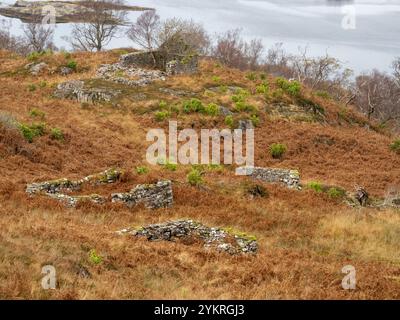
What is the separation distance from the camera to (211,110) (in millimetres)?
37750

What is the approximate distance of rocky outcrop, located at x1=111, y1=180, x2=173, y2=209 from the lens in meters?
19.2

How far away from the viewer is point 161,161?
2888 cm

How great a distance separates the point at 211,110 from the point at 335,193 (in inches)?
620

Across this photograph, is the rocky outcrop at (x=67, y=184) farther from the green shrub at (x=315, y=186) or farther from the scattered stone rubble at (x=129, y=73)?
the scattered stone rubble at (x=129, y=73)

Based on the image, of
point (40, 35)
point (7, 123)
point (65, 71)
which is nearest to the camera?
point (7, 123)

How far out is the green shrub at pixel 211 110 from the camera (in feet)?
124

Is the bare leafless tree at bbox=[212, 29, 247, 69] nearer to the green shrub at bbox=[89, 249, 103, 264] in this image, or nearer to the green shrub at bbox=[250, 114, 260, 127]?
the green shrub at bbox=[250, 114, 260, 127]

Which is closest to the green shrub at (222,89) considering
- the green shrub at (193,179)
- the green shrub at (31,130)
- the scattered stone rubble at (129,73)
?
the scattered stone rubble at (129,73)

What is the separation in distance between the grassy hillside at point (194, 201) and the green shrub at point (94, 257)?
7cm

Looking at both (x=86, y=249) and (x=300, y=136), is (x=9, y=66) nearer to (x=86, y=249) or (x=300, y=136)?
(x=300, y=136)

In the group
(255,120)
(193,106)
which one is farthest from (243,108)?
(193,106)

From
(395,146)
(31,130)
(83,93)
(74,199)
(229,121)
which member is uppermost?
(83,93)

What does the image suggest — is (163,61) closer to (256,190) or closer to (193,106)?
(193,106)
